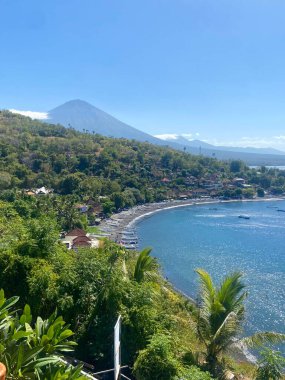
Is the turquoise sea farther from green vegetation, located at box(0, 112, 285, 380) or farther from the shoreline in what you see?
green vegetation, located at box(0, 112, 285, 380)

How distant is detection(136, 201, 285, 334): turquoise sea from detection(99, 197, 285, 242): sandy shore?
1254mm

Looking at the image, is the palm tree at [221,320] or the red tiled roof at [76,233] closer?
the palm tree at [221,320]

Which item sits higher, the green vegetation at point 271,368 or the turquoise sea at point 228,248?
the green vegetation at point 271,368

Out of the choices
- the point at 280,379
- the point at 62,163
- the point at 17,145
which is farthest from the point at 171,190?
the point at 280,379

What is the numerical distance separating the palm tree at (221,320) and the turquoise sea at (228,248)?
1200 cm

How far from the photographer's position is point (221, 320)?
569cm

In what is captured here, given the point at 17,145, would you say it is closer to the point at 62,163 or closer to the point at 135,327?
the point at 62,163

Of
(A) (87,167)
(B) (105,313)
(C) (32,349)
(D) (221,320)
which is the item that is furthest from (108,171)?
(C) (32,349)

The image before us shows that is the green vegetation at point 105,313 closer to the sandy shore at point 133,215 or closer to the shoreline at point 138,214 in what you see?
the shoreline at point 138,214

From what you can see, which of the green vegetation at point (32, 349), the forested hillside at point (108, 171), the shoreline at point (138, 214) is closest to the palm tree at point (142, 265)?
the green vegetation at point (32, 349)

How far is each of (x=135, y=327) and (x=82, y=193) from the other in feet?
139

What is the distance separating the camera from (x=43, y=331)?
3402 mm

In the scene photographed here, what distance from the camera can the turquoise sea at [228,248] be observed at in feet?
66.1

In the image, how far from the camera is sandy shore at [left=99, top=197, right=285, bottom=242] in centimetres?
3649
